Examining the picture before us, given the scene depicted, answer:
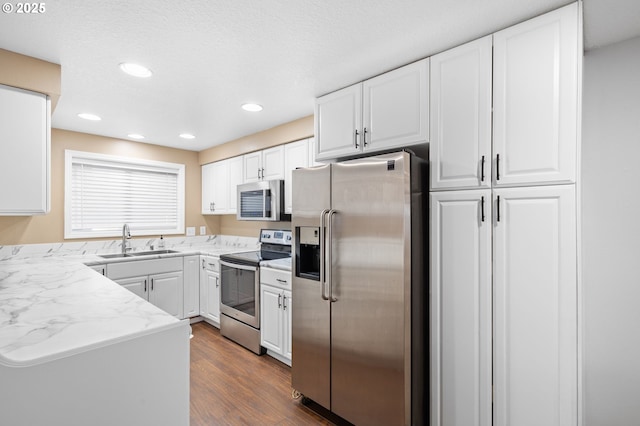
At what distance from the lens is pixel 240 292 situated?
3.29 metres

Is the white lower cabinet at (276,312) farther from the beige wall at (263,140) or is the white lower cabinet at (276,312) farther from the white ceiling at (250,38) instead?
the white ceiling at (250,38)

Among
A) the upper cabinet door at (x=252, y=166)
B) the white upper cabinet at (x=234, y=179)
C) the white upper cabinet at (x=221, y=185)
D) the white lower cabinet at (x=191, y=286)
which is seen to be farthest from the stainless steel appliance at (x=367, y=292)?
the white lower cabinet at (x=191, y=286)

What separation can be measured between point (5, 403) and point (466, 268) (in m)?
1.89

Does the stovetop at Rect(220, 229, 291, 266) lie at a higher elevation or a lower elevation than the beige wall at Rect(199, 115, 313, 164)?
lower

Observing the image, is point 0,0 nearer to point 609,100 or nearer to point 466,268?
point 466,268

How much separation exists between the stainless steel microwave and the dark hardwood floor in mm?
1427

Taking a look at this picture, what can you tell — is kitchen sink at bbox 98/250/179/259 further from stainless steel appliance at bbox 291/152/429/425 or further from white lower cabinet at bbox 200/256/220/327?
stainless steel appliance at bbox 291/152/429/425

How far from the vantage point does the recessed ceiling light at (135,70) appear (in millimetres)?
2029

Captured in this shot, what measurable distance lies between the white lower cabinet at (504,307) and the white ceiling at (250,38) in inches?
35.7

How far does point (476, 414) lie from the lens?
167cm

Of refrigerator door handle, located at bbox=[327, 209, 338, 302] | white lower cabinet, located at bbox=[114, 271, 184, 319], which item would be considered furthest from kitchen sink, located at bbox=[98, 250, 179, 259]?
Answer: refrigerator door handle, located at bbox=[327, 209, 338, 302]

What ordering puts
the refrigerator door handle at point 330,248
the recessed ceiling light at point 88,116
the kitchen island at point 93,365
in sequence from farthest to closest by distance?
the recessed ceiling light at point 88,116
the refrigerator door handle at point 330,248
the kitchen island at point 93,365

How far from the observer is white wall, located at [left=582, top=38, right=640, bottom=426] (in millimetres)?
1720

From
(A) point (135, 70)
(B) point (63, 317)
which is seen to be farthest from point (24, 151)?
(B) point (63, 317)
